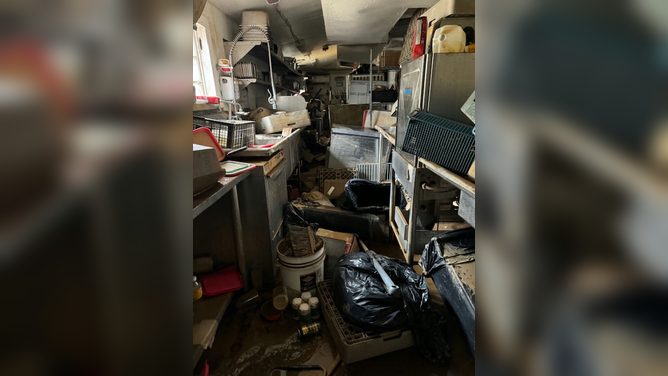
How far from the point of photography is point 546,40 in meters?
0.20

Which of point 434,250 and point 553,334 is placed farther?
point 434,250

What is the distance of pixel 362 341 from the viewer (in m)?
1.50

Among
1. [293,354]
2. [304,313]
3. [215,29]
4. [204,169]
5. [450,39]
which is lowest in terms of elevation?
[293,354]

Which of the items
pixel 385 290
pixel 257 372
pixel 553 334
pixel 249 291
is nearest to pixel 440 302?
pixel 385 290

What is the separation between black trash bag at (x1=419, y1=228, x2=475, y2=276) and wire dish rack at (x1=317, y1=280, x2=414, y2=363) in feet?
1.30

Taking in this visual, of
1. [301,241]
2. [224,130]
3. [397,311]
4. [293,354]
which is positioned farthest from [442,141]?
[224,130]

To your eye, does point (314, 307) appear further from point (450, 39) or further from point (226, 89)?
point (226, 89)

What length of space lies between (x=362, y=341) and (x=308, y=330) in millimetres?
355

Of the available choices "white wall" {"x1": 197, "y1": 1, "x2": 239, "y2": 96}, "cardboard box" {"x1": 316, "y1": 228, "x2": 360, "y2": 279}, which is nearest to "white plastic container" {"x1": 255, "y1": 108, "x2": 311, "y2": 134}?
"white wall" {"x1": 197, "y1": 1, "x2": 239, "y2": 96}

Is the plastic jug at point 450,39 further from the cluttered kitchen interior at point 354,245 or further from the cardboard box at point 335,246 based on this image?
the cardboard box at point 335,246

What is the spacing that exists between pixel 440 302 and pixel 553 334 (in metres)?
1.84

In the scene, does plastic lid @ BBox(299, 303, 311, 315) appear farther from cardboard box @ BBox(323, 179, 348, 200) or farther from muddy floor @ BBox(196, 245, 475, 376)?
cardboard box @ BBox(323, 179, 348, 200)

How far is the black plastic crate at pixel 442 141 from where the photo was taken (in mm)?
1391

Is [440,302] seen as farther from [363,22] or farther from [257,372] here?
[363,22]
